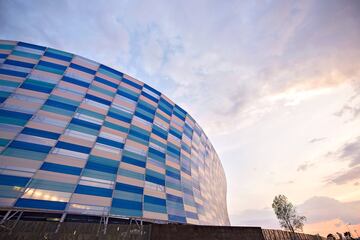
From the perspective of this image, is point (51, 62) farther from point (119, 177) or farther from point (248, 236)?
point (248, 236)

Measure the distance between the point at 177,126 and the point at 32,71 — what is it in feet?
82.1

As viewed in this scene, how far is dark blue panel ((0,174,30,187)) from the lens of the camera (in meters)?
17.1

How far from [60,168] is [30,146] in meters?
4.05

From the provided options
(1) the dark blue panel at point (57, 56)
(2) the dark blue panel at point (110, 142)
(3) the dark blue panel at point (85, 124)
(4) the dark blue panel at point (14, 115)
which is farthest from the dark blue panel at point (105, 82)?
(4) the dark blue panel at point (14, 115)

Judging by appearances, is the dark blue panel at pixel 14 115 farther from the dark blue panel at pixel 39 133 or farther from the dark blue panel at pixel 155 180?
the dark blue panel at pixel 155 180

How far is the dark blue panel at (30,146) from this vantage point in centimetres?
1928


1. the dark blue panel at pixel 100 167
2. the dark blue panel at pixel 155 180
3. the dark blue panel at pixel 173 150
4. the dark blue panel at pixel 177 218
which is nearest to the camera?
the dark blue panel at pixel 100 167

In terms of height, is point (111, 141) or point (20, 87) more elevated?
point (20, 87)

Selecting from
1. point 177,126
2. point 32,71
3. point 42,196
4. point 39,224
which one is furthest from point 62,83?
point 39,224

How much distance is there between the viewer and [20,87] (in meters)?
23.6

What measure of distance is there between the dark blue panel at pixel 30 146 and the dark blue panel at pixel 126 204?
942 cm

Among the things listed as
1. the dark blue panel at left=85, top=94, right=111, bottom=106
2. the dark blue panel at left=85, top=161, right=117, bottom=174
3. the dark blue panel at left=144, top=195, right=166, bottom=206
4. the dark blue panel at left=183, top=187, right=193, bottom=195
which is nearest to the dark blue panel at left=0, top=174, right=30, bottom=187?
the dark blue panel at left=85, top=161, right=117, bottom=174

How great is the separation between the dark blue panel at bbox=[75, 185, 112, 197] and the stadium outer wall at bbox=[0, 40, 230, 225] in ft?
0.34

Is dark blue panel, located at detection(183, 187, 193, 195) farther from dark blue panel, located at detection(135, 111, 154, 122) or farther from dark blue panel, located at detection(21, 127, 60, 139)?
dark blue panel, located at detection(21, 127, 60, 139)
